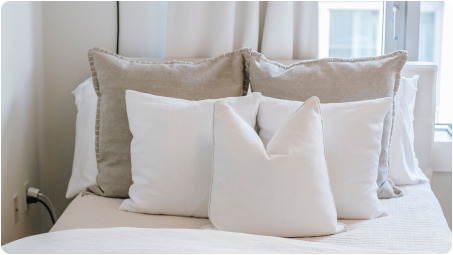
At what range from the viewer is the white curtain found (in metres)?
1.55

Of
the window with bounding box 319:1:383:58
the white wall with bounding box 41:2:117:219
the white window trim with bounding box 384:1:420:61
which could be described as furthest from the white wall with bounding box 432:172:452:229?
the white wall with bounding box 41:2:117:219

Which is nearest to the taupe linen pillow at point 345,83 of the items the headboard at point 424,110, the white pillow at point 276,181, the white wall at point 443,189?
the white pillow at point 276,181

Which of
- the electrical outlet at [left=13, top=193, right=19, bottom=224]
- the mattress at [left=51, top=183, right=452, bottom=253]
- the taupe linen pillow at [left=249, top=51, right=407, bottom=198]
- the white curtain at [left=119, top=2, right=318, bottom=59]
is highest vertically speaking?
the white curtain at [left=119, top=2, right=318, bottom=59]

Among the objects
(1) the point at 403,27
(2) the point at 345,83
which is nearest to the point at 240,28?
(2) the point at 345,83

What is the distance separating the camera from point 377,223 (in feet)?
3.18

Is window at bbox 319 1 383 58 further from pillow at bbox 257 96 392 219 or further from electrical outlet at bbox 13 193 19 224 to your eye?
electrical outlet at bbox 13 193 19 224

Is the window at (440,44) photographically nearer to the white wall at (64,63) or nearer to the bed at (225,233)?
the bed at (225,233)

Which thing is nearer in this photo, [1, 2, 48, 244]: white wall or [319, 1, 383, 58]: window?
[1, 2, 48, 244]: white wall

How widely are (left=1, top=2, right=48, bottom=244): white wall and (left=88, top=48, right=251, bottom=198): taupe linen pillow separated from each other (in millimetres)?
315

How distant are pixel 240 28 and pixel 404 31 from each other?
77 centimetres

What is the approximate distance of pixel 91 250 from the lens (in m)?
0.73

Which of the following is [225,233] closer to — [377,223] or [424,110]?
[377,223]

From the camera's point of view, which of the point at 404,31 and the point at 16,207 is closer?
the point at 16,207

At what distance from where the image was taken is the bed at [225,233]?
0.74 metres
